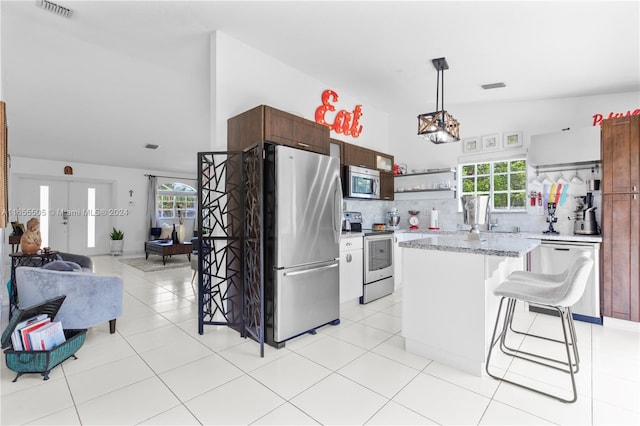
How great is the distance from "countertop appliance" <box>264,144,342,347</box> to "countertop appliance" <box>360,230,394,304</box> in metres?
0.93

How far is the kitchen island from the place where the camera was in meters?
2.23

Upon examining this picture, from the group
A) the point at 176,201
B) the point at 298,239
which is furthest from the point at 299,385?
the point at 176,201

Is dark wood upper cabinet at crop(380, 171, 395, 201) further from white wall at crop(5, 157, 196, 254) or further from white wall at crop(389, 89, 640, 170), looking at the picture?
white wall at crop(5, 157, 196, 254)

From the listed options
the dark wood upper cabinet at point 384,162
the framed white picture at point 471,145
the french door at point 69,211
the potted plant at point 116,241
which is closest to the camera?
the framed white picture at point 471,145

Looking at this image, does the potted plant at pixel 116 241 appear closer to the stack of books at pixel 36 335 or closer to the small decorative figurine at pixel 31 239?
the small decorative figurine at pixel 31 239

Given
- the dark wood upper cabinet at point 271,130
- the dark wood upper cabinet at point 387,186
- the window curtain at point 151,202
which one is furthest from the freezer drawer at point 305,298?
the window curtain at point 151,202

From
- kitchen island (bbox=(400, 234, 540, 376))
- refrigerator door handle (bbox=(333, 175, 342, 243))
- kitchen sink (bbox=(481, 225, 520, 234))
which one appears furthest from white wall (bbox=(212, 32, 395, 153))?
kitchen sink (bbox=(481, 225, 520, 234))

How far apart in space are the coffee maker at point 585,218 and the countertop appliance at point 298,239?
2863 mm

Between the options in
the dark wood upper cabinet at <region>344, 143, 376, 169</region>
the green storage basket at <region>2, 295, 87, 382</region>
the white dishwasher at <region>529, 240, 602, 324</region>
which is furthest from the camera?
the dark wood upper cabinet at <region>344, 143, 376, 169</region>

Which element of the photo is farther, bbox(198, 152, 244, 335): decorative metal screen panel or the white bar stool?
bbox(198, 152, 244, 335): decorative metal screen panel

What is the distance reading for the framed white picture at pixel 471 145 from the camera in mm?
4797

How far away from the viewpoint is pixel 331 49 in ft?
11.1

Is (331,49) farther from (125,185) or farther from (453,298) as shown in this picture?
(125,185)

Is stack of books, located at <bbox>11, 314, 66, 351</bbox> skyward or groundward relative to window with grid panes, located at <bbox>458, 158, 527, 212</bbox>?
groundward
